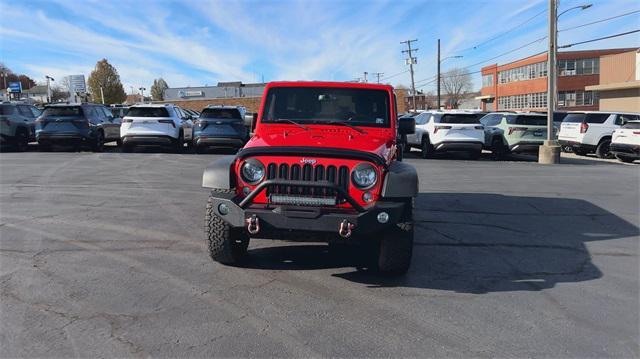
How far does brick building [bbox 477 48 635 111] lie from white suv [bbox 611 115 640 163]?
41.2m

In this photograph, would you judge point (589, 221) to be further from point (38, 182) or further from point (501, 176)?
point (38, 182)

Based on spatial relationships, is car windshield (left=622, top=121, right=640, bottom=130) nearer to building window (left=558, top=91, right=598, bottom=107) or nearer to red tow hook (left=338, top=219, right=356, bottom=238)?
red tow hook (left=338, top=219, right=356, bottom=238)

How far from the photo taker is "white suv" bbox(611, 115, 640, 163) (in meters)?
16.2

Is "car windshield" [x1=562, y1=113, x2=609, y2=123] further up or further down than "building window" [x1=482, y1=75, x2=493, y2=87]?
further down

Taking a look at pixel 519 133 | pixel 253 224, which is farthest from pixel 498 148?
pixel 253 224

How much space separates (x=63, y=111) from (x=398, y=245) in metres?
16.1

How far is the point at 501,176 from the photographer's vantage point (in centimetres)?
1280

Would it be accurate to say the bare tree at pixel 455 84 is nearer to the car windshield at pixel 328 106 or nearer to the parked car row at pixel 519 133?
the parked car row at pixel 519 133

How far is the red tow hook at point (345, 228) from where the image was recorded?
171 inches

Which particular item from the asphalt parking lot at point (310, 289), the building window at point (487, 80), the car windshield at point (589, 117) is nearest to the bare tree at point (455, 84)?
the building window at point (487, 80)

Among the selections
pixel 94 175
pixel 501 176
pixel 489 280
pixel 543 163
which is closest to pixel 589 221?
pixel 489 280

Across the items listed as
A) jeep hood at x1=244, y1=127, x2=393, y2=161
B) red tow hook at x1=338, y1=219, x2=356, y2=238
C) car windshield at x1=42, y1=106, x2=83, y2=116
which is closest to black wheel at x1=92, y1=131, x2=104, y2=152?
car windshield at x1=42, y1=106, x2=83, y2=116

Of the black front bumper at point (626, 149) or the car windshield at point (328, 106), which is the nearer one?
the car windshield at point (328, 106)

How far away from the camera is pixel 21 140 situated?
18469 mm
